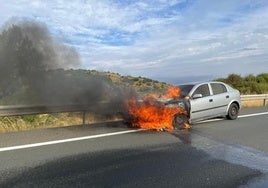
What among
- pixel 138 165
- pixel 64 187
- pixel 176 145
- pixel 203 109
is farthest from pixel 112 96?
pixel 64 187

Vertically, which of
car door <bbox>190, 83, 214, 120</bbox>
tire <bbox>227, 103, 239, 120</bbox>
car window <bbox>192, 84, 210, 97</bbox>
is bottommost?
tire <bbox>227, 103, 239, 120</bbox>

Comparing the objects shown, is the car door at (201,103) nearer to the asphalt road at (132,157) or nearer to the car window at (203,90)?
the car window at (203,90)

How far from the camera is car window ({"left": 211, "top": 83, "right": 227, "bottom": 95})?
505 inches

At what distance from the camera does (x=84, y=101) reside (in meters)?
12.5

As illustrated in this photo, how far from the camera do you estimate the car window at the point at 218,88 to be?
12.8 meters

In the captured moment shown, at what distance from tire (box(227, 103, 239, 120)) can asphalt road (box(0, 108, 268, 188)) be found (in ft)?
7.20

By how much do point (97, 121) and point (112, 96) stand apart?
103cm

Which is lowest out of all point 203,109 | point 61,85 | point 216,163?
point 216,163

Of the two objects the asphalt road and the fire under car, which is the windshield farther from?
the asphalt road

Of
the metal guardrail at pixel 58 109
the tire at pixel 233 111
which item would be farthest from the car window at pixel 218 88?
the metal guardrail at pixel 58 109

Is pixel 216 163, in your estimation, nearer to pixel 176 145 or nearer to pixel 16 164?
pixel 176 145

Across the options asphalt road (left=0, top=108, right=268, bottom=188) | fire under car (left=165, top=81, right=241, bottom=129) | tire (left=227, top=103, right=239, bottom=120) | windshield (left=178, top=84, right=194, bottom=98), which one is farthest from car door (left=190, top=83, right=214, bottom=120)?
tire (left=227, top=103, right=239, bottom=120)

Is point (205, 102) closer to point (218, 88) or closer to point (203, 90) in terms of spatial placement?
point (203, 90)

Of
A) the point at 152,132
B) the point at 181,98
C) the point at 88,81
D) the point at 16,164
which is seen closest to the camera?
the point at 16,164
